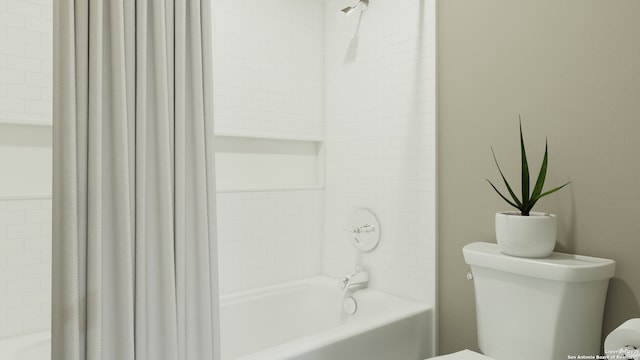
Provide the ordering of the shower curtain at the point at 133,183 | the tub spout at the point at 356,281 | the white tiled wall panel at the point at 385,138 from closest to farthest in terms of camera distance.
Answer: the shower curtain at the point at 133,183 < the white tiled wall panel at the point at 385,138 < the tub spout at the point at 356,281

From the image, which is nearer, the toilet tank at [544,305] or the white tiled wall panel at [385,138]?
the toilet tank at [544,305]

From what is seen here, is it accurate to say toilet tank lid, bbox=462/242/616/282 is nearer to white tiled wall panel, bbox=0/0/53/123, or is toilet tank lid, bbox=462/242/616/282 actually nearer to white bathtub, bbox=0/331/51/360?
white bathtub, bbox=0/331/51/360

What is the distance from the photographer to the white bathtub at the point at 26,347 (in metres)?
1.72

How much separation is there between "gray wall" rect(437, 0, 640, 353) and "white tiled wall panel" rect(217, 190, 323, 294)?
36.1 inches

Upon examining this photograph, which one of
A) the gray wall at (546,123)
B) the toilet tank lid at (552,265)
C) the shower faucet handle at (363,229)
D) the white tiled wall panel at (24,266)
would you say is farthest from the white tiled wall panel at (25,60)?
the toilet tank lid at (552,265)

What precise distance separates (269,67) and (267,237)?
1.01m

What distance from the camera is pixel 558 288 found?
153 centimetres

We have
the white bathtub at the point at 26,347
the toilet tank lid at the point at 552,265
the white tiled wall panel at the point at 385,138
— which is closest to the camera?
the toilet tank lid at the point at 552,265

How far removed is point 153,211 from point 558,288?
1.34 metres

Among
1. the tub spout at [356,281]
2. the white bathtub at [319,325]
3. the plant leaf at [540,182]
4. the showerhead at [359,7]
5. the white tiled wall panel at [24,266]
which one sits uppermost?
the showerhead at [359,7]

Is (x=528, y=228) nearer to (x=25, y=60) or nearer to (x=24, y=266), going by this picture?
(x=24, y=266)

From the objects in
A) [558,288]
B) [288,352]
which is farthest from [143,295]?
[558,288]

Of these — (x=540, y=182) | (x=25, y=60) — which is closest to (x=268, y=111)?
(x=25, y=60)

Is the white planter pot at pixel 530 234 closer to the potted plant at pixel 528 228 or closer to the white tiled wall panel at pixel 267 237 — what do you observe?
the potted plant at pixel 528 228
